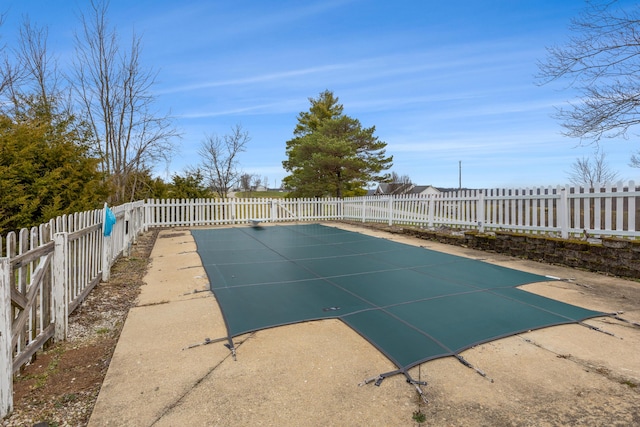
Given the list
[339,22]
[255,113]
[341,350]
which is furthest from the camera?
[255,113]

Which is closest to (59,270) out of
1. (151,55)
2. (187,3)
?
(187,3)

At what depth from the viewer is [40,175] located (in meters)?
6.09

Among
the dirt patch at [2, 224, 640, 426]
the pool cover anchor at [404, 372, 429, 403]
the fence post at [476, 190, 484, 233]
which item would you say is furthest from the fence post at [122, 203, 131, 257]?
the fence post at [476, 190, 484, 233]

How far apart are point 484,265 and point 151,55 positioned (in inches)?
502

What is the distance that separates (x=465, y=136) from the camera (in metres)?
18.6

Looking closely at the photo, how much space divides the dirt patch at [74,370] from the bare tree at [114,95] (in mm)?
8642

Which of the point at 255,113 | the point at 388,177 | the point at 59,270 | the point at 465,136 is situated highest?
the point at 255,113

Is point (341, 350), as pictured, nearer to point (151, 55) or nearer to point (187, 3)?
point (187, 3)

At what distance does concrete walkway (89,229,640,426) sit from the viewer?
68.4 inches

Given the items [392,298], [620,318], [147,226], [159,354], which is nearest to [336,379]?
[159,354]

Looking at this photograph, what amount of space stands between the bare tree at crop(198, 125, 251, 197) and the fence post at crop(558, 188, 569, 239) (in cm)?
1747

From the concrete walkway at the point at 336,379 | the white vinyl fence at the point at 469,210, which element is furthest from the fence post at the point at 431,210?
the concrete walkway at the point at 336,379

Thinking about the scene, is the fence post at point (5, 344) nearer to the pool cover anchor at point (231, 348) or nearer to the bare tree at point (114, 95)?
the pool cover anchor at point (231, 348)

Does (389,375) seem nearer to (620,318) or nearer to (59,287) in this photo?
(620,318)
